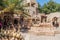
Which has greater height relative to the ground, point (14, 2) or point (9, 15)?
point (14, 2)

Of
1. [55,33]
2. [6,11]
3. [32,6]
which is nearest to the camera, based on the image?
[55,33]

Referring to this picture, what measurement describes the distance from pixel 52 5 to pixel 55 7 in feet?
3.37

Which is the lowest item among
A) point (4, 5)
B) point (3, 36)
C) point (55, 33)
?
point (55, 33)

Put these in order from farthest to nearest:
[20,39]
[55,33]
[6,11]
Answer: [6,11] → [55,33] → [20,39]

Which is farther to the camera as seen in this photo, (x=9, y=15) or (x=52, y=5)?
(x=52, y=5)

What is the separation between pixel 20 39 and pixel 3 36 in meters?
1.29

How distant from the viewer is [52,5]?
152 ft

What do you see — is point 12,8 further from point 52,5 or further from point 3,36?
point 52,5

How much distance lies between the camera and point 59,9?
A: 48.1 metres

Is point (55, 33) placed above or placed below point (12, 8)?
below

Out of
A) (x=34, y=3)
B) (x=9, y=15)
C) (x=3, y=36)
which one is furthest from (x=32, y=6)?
(x=3, y=36)

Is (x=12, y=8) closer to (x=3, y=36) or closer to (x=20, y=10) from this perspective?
(x=20, y=10)

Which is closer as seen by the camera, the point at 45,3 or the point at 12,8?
the point at 12,8

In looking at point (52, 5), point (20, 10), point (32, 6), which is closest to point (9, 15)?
point (20, 10)
